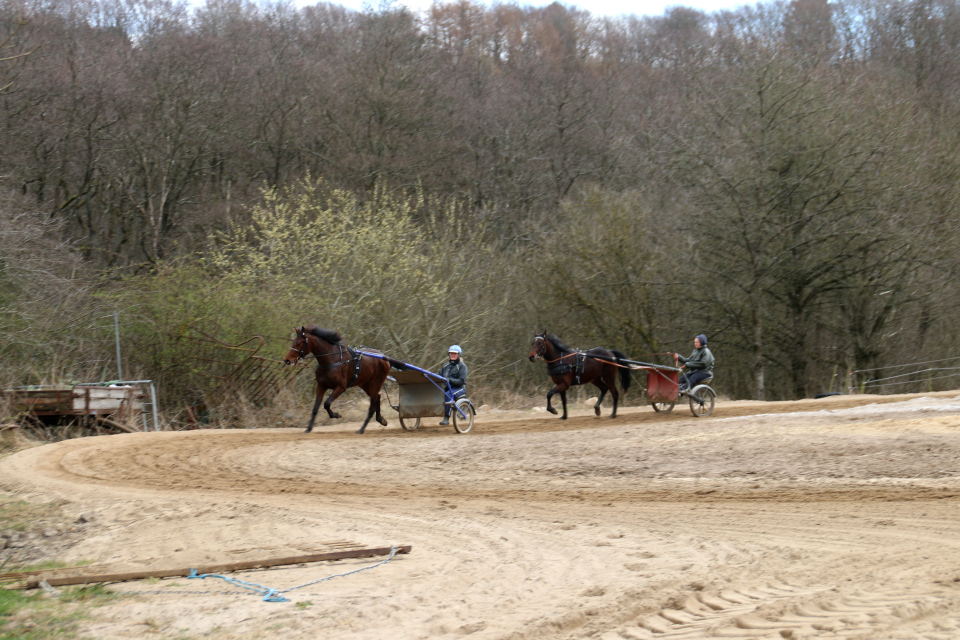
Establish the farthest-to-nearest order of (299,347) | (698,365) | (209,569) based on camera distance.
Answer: (698,365) < (299,347) < (209,569)

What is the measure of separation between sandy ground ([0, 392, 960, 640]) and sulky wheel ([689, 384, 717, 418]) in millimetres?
1368

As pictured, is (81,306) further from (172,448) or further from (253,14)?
(253,14)

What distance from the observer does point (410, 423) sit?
17062mm

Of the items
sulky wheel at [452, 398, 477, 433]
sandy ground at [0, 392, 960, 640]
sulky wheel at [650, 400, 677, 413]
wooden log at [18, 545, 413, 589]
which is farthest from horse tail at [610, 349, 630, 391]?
wooden log at [18, 545, 413, 589]

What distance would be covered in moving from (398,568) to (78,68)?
1213 inches

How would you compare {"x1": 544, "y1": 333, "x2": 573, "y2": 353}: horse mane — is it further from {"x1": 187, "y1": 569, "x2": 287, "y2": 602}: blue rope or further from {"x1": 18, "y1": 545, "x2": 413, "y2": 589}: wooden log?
{"x1": 187, "y1": 569, "x2": 287, "y2": 602}: blue rope

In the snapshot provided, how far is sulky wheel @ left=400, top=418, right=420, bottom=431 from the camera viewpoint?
1627 centimetres

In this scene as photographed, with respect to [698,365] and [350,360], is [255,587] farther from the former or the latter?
[698,365]

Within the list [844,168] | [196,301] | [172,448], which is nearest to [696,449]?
[172,448]

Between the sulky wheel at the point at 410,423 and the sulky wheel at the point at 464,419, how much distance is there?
1067mm

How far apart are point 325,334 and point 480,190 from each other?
884 inches

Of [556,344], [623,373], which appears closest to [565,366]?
[556,344]

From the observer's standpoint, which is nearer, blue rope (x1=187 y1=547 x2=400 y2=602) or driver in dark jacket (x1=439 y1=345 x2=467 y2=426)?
blue rope (x1=187 y1=547 x2=400 y2=602)

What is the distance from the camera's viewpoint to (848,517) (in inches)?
319
